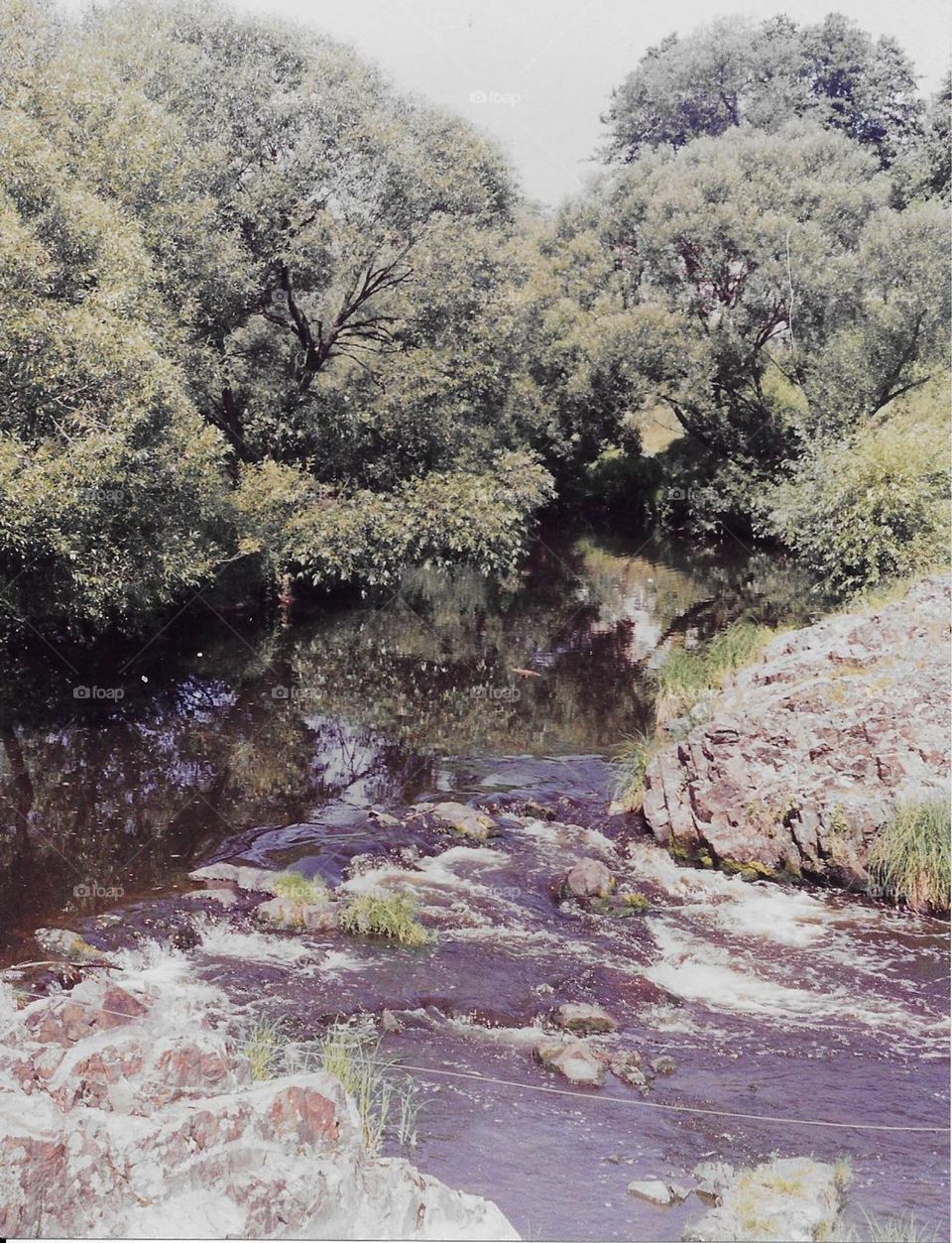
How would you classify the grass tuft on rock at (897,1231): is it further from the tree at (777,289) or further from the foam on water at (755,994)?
the tree at (777,289)

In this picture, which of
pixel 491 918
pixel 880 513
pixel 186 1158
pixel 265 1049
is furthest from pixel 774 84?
pixel 186 1158

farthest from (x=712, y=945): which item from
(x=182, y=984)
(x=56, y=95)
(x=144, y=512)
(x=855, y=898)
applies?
(x=56, y=95)

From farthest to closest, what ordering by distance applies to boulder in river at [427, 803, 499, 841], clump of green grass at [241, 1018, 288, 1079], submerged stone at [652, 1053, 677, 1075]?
1. boulder in river at [427, 803, 499, 841]
2. submerged stone at [652, 1053, 677, 1075]
3. clump of green grass at [241, 1018, 288, 1079]

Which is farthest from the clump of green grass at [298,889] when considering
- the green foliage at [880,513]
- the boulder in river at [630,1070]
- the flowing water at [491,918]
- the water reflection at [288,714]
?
the green foliage at [880,513]

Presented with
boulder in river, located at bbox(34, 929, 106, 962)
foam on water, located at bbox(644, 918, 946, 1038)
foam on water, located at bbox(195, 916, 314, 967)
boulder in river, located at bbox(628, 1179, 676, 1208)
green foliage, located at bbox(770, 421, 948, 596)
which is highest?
green foliage, located at bbox(770, 421, 948, 596)

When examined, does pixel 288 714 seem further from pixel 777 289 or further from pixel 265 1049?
pixel 777 289

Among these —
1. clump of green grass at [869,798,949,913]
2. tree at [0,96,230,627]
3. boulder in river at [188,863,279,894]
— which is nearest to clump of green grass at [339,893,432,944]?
boulder in river at [188,863,279,894]

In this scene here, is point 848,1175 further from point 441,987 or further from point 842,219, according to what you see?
point 842,219

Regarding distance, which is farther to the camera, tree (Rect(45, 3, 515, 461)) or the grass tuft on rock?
tree (Rect(45, 3, 515, 461))

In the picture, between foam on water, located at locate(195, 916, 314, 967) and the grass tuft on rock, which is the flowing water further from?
the grass tuft on rock

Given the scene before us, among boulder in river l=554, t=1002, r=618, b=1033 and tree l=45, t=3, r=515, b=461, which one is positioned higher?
tree l=45, t=3, r=515, b=461

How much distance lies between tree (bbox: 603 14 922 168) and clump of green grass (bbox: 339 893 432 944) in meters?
47.3

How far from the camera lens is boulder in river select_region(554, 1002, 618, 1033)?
10195 mm

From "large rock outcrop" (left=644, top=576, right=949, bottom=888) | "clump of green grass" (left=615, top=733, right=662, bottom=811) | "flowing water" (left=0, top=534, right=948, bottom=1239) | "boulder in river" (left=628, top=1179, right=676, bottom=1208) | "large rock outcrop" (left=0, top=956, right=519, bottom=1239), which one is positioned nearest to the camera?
"large rock outcrop" (left=0, top=956, right=519, bottom=1239)
